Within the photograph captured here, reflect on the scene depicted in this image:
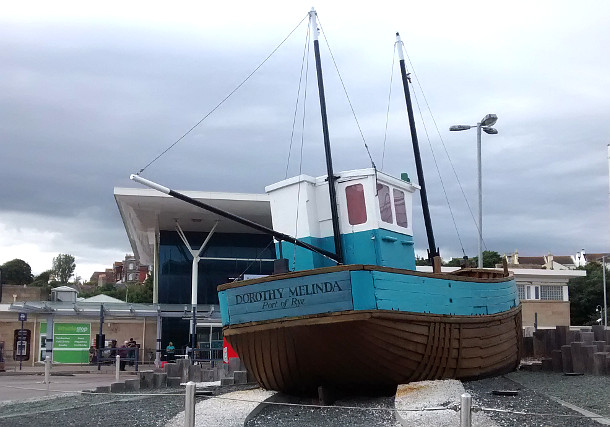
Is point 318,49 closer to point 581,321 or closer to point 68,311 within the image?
point 68,311

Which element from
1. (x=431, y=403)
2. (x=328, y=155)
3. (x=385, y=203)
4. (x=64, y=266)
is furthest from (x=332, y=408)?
(x=64, y=266)

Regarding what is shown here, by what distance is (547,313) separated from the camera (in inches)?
1577

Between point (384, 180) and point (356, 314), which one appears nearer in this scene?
point (356, 314)

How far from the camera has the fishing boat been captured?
10930 millimetres

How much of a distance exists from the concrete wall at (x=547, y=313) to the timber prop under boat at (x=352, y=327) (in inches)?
1107

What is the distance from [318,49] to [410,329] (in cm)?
641

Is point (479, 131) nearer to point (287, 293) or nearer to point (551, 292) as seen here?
point (287, 293)

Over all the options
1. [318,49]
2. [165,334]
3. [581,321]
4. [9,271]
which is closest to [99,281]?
[9,271]

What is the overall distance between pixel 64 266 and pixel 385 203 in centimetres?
12234

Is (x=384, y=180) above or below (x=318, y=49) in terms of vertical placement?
below

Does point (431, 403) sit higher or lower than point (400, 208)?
lower

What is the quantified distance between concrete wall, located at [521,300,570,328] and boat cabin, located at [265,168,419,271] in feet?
91.5

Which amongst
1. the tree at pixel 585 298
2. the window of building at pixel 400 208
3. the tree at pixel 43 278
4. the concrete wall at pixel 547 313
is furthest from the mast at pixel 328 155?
the tree at pixel 43 278

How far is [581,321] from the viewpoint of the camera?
6419cm
